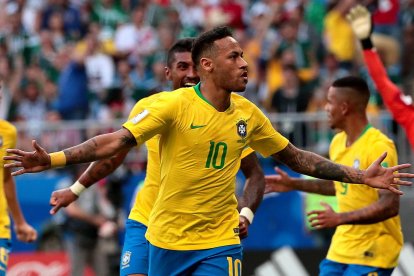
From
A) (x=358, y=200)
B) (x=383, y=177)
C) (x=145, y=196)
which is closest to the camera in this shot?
(x=383, y=177)

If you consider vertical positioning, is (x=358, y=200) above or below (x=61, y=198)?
below

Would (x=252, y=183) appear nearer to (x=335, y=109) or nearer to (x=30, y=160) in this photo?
(x=335, y=109)

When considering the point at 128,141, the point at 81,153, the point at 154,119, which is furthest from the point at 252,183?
the point at 81,153

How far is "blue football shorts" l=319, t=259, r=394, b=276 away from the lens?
9.87 metres

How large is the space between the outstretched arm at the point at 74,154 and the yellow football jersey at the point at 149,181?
161 centimetres

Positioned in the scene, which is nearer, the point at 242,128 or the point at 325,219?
the point at 242,128

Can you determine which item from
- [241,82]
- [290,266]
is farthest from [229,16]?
[241,82]

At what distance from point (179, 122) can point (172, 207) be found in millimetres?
733

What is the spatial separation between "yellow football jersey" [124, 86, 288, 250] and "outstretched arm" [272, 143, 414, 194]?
41 cm

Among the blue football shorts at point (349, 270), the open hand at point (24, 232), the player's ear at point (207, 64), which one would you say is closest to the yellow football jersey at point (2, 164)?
the open hand at point (24, 232)

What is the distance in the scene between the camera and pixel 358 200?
10000mm

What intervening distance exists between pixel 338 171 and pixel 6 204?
3586 millimetres

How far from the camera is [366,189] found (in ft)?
32.7

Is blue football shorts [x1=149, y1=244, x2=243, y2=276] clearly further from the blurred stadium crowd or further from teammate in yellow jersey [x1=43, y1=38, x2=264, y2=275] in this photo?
the blurred stadium crowd
